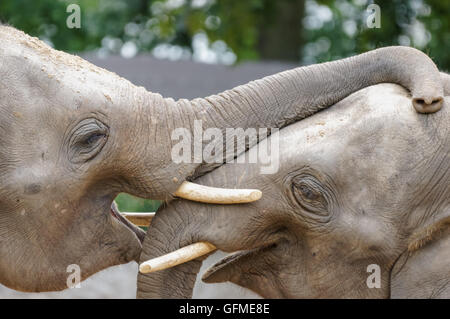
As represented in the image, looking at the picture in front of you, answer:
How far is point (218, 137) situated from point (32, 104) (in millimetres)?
916

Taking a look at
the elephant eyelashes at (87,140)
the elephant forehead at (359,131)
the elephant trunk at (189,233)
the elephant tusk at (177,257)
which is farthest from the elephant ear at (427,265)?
the elephant eyelashes at (87,140)

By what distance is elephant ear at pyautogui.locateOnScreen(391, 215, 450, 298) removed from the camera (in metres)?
3.99

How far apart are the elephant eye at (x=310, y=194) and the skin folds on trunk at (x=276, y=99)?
0.32m

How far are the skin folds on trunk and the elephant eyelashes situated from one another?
236 mm

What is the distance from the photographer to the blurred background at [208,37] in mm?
8586

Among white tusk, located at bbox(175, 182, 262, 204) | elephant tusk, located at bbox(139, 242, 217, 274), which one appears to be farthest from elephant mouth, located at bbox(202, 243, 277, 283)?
white tusk, located at bbox(175, 182, 262, 204)

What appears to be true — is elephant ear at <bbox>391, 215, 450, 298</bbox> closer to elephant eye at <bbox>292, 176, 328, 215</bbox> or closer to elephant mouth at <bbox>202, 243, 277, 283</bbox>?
elephant eye at <bbox>292, 176, 328, 215</bbox>

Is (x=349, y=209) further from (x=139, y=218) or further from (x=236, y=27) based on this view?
(x=236, y=27)

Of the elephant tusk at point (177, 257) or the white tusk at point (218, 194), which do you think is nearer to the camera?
the elephant tusk at point (177, 257)

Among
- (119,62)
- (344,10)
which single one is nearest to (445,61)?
(119,62)

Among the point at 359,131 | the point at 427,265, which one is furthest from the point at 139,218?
the point at 427,265

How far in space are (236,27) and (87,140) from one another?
307 inches

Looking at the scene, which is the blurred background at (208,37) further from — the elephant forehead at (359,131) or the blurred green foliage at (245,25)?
the elephant forehead at (359,131)

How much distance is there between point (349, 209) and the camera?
4004 millimetres
